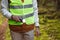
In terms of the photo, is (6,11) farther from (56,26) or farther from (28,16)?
(56,26)

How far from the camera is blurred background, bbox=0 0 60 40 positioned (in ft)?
19.7

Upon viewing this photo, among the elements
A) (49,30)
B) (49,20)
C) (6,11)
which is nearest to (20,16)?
(6,11)

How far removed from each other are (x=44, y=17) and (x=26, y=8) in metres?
5.21

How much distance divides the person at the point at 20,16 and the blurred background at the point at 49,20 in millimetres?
2720

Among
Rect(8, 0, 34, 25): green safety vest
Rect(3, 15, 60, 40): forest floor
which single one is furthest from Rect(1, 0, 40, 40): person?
Rect(3, 15, 60, 40): forest floor

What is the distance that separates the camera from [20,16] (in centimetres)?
286

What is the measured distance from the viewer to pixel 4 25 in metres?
6.52

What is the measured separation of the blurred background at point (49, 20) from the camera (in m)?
6.01

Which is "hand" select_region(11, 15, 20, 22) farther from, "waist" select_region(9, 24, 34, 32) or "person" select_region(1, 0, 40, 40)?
"waist" select_region(9, 24, 34, 32)

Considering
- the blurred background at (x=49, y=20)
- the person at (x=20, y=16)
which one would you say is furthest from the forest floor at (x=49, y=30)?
the person at (x=20, y=16)

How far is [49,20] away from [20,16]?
4.81 meters

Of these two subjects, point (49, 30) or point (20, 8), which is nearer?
point (20, 8)

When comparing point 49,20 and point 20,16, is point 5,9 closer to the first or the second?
point 20,16

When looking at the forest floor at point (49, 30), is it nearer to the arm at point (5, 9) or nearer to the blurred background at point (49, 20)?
the blurred background at point (49, 20)
